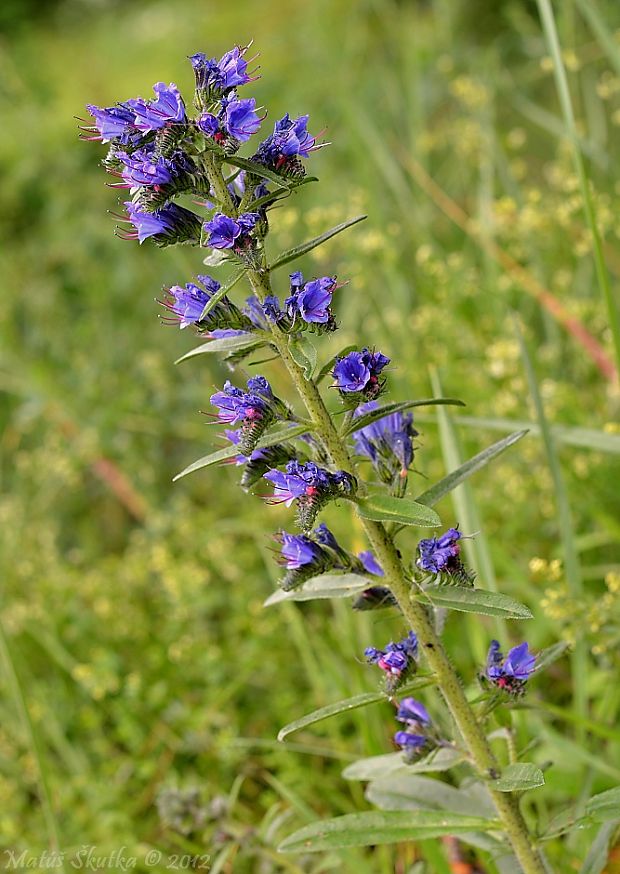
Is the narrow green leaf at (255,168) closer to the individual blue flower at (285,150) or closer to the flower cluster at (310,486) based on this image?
the individual blue flower at (285,150)

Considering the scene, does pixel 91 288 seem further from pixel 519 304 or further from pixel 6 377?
pixel 519 304

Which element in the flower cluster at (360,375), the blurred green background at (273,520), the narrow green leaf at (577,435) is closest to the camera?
the flower cluster at (360,375)

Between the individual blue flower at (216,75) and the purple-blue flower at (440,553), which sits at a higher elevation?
the individual blue flower at (216,75)

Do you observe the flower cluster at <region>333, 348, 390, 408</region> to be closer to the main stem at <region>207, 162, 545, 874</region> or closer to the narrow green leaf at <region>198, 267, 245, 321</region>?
the main stem at <region>207, 162, 545, 874</region>

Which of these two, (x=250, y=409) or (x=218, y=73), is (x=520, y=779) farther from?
(x=218, y=73)

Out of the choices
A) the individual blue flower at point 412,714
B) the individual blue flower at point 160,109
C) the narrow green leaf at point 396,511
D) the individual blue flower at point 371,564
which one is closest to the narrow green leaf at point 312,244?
the individual blue flower at point 160,109

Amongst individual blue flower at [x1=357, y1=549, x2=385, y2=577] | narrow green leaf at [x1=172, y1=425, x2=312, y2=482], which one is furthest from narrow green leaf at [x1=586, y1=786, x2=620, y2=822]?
narrow green leaf at [x1=172, y1=425, x2=312, y2=482]

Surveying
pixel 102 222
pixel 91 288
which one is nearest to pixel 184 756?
pixel 91 288
